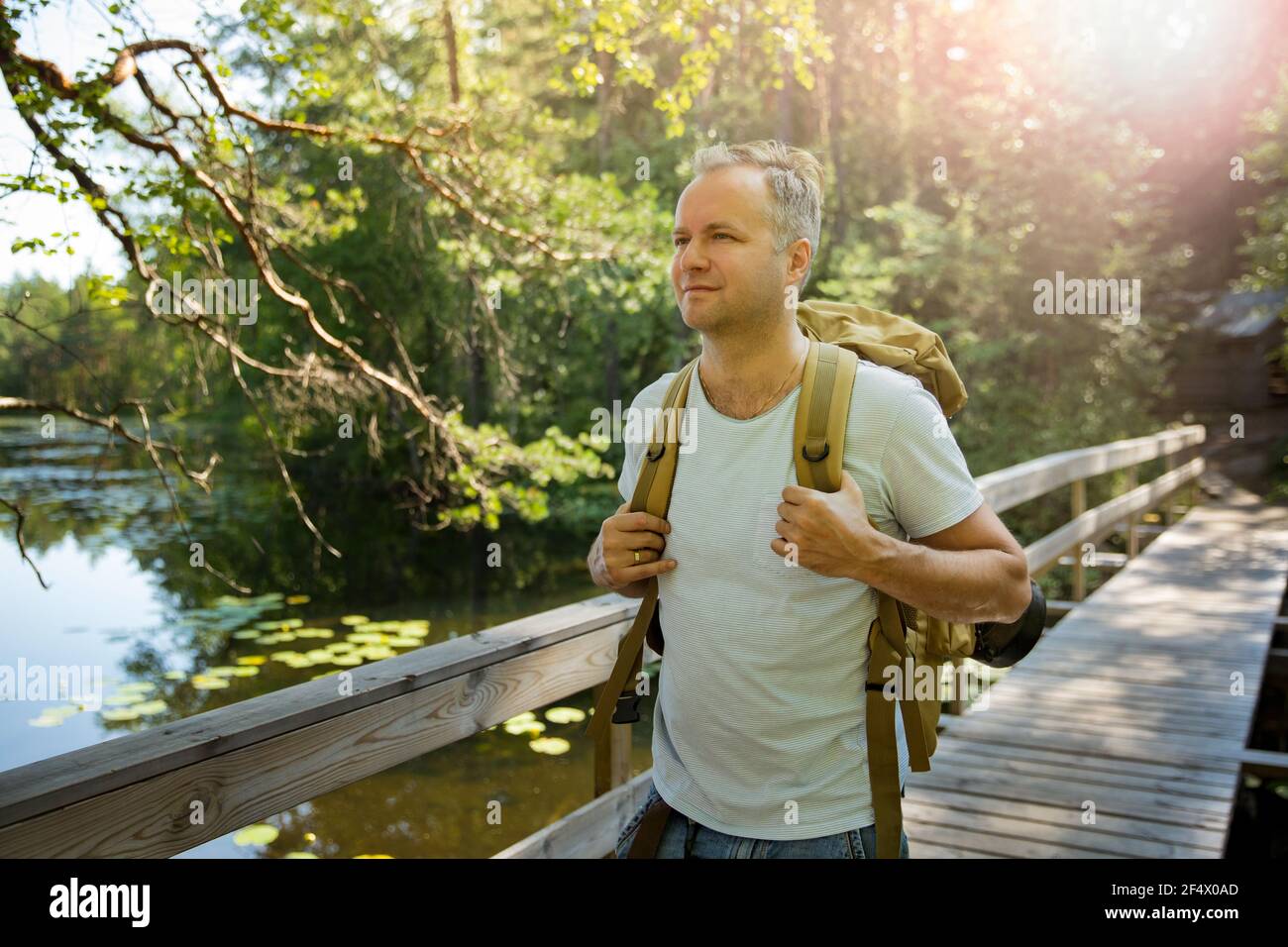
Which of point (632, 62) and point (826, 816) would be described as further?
point (632, 62)

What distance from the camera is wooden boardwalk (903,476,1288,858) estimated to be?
12.3ft

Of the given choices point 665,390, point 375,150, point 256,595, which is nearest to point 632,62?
point 375,150

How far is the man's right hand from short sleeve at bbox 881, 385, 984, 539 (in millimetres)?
389

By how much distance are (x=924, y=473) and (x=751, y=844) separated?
654mm

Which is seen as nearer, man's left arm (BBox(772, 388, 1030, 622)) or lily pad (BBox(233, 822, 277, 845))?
man's left arm (BBox(772, 388, 1030, 622))

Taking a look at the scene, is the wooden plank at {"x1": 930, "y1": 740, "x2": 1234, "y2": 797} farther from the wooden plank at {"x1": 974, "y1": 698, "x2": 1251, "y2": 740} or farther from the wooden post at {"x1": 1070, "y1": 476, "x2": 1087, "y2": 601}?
the wooden post at {"x1": 1070, "y1": 476, "x2": 1087, "y2": 601}

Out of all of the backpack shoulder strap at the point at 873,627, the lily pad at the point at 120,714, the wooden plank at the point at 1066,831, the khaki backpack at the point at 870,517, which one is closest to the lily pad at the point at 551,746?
the lily pad at the point at 120,714

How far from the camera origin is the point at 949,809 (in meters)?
3.97

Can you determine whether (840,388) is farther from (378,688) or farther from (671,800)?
(378,688)

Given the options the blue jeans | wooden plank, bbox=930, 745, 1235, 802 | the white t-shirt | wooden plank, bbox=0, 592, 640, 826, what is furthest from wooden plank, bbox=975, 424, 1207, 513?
the blue jeans

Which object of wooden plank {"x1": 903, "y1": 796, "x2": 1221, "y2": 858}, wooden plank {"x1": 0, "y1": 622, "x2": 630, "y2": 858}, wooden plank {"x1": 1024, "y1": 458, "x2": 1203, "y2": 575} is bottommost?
wooden plank {"x1": 903, "y1": 796, "x2": 1221, "y2": 858}

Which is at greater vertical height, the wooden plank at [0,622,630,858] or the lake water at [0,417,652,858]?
the wooden plank at [0,622,630,858]

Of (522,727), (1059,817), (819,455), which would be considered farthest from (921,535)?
(522,727)
